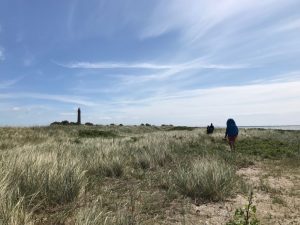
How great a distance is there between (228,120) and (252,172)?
7260 mm

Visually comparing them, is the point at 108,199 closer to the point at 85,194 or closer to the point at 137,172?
the point at 85,194

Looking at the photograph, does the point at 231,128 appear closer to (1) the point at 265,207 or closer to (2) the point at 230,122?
(2) the point at 230,122

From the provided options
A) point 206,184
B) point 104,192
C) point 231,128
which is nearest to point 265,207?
point 206,184

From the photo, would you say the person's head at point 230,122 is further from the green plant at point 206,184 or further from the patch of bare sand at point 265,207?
the green plant at point 206,184

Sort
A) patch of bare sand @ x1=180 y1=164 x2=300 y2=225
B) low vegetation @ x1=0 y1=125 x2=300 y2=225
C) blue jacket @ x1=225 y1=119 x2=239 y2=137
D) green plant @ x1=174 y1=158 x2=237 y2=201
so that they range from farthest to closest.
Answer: blue jacket @ x1=225 y1=119 x2=239 y2=137 < green plant @ x1=174 y1=158 x2=237 y2=201 < patch of bare sand @ x1=180 y1=164 x2=300 y2=225 < low vegetation @ x1=0 y1=125 x2=300 y2=225

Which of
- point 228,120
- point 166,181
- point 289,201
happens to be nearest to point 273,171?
point 289,201

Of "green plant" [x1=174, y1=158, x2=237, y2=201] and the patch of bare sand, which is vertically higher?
"green plant" [x1=174, y1=158, x2=237, y2=201]

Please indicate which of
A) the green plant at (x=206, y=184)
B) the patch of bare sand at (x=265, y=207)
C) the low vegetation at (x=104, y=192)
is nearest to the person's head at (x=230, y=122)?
the patch of bare sand at (x=265, y=207)

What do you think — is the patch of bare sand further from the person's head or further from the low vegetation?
the person's head

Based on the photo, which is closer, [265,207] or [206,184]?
[265,207]

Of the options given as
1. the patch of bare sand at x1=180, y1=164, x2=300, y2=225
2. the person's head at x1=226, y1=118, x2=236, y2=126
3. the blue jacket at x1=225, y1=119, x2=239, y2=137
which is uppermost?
the person's head at x1=226, y1=118, x2=236, y2=126

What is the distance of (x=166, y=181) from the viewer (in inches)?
361

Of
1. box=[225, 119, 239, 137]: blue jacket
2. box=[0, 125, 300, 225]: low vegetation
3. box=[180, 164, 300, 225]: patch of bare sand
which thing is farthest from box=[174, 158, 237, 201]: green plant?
box=[225, 119, 239, 137]: blue jacket

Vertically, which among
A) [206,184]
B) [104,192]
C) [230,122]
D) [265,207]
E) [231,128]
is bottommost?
[265,207]
